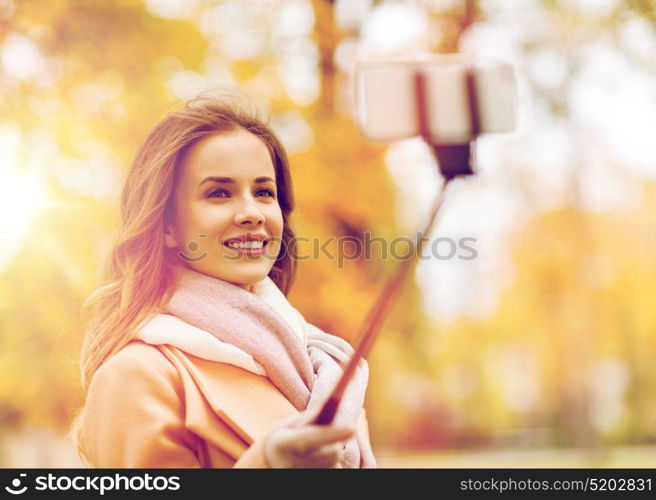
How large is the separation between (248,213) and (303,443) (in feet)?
2.25

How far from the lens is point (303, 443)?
140 centimetres

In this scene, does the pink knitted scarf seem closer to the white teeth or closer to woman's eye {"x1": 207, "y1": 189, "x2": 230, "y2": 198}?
the white teeth

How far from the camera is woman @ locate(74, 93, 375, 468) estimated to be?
1699 mm

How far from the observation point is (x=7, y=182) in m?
5.36

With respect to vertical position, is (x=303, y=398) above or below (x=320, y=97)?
below

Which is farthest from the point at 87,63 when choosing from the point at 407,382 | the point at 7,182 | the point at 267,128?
the point at 407,382

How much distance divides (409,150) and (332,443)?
528 centimetres

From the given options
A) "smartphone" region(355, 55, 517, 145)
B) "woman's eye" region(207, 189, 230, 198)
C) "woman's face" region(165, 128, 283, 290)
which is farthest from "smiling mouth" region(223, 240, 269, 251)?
"smartphone" region(355, 55, 517, 145)

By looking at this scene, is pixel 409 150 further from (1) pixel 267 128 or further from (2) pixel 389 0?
(1) pixel 267 128

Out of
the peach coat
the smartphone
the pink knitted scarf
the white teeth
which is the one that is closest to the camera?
the smartphone

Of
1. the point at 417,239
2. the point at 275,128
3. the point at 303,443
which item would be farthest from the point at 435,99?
the point at 275,128

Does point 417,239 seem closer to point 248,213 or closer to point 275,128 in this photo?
point 248,213

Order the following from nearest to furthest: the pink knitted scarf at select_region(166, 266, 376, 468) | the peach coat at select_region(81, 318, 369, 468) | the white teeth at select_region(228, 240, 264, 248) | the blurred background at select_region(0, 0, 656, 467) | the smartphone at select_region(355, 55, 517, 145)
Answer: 1. the smartphone at select_region(355, 55, 517, 145)
2. the peach coat at select_region(81, 318, 369, 468)
3. the pink knitted scarf at select_region(166, 266, 376, 468)
4. the white teeth at select_region(228, 240, 264, 248)
5. the blurred background at select_region(0, 0, 656, 467)

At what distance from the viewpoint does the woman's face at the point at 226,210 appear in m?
1.90
